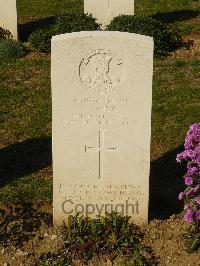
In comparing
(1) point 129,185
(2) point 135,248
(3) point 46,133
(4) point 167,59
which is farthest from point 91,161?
(4) point 167,59

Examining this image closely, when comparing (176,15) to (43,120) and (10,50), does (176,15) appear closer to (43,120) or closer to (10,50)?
(10,50)

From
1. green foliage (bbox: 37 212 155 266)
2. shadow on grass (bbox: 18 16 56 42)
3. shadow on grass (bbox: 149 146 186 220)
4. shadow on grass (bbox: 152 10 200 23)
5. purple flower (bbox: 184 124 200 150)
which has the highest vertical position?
shadow on grass (bbox: 152 10 200 23)

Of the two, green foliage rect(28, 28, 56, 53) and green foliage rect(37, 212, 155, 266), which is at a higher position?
green foliage rect(28, 28, 56, 53)

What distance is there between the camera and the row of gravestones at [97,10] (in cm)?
1341

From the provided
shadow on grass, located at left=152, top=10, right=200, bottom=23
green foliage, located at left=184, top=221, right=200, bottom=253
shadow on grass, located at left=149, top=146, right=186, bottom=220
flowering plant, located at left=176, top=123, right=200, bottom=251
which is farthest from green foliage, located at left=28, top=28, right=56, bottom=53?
green foliage, located at left=184, top=221, right=200, bottom=253

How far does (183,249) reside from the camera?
22.4 ft

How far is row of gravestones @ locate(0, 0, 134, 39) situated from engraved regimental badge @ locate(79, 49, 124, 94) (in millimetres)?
7268

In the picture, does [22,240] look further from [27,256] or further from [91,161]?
[91,161]

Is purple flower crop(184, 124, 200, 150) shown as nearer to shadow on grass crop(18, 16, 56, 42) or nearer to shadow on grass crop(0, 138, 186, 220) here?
shadow on grass crop(0, 138, 186, 220)

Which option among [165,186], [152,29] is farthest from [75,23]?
[165,186]

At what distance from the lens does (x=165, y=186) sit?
816 centimetres

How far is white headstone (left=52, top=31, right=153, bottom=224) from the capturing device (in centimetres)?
639

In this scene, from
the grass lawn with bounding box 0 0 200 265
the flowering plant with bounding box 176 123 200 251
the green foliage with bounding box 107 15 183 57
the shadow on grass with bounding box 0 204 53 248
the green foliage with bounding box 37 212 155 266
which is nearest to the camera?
the flowering plant with bounding box 176 123 200 251

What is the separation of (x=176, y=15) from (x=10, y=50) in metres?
4.90
